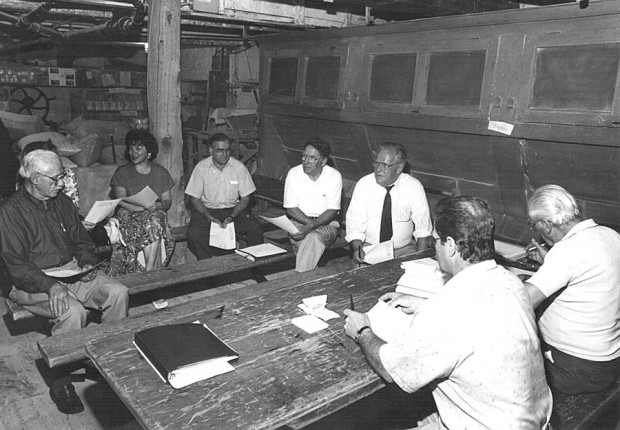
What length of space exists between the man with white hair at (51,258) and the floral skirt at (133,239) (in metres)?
0.91

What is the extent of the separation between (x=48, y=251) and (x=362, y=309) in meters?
2.43

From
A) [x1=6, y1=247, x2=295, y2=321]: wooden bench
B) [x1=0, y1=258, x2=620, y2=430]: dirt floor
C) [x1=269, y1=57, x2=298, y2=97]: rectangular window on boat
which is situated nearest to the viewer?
[x1=0, y1=258, x2=620, y2=430]: dirt floor

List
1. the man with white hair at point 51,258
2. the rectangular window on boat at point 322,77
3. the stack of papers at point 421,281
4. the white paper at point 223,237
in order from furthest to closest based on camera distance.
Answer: the rectangular window on boat at point 322,77, the white paper at point 223,237, the man with white hair at point 51,258, the stack of papers at point 421,281

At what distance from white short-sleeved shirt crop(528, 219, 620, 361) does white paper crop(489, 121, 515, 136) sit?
7.47ft

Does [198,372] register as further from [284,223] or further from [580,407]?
[284,223]

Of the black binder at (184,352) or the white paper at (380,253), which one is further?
the white paper at (380,253)

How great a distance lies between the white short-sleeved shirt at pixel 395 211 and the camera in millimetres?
4770

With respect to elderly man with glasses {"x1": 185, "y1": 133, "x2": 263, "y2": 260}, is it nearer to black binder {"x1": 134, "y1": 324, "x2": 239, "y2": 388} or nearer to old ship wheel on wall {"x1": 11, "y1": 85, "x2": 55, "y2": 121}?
black binder {"x1": 134, "y1": 324, "x2": 239, "y2": 388}

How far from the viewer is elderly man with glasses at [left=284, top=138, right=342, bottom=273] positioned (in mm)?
5320

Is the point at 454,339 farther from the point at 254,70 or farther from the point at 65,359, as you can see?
the point at 254,70

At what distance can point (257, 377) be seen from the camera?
2205 millimetres

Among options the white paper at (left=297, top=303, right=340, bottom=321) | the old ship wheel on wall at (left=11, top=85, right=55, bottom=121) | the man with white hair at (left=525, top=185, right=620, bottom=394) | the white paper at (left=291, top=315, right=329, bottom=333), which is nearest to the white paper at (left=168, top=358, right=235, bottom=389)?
the white paper at (left=291, top=315, right=329, bottom=333)

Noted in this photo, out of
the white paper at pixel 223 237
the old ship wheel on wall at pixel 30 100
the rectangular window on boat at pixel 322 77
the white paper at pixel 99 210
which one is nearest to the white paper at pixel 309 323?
the white paper at pixel 99 210

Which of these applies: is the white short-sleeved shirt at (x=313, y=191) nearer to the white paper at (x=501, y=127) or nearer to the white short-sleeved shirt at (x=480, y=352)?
the white paper at (x=501, y=127)
